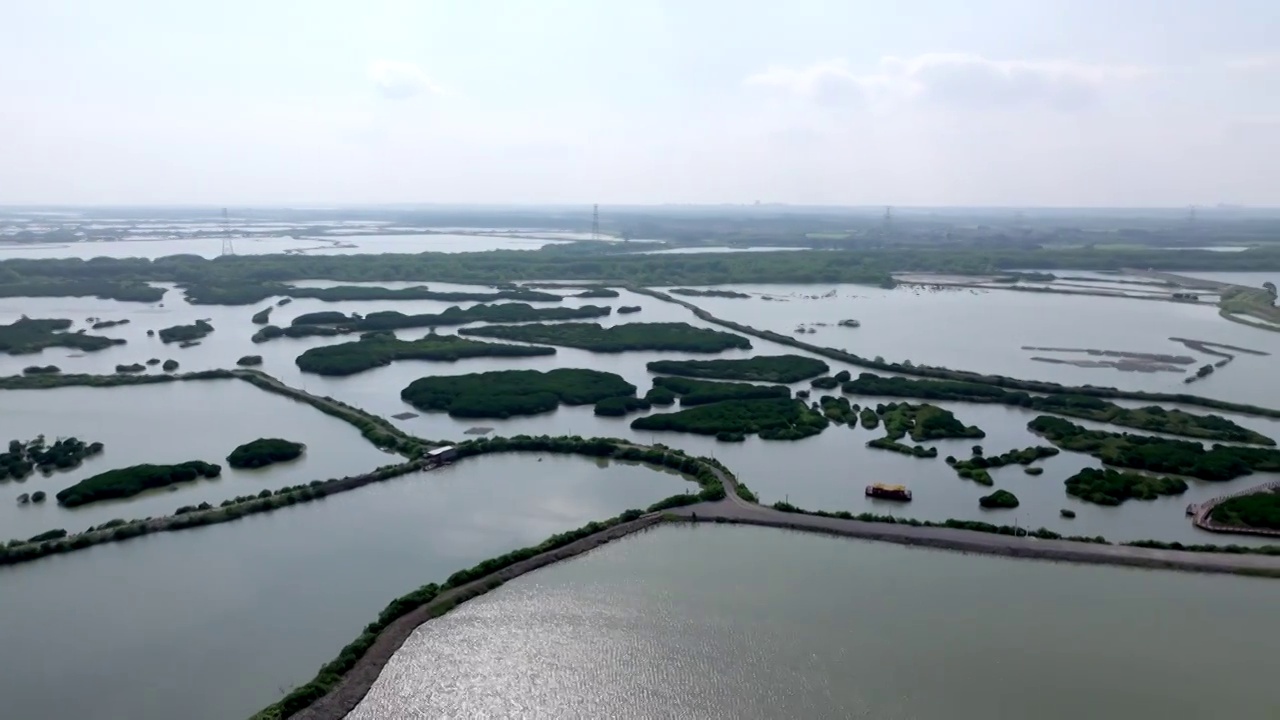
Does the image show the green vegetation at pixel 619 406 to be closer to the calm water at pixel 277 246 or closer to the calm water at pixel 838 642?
the calm water at pixel 838 642

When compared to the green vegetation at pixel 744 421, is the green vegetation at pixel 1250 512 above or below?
above

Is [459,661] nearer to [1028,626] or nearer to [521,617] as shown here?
[521,617]

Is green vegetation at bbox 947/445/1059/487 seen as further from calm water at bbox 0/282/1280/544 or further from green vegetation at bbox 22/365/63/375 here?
green vegetation at bbox 22/365/63/375

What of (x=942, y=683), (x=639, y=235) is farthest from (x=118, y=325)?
(x=639, y=235)

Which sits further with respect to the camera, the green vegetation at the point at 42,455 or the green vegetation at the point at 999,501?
the green vegetation at the point at 42,455

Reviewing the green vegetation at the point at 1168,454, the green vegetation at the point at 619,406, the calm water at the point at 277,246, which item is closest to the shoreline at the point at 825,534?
the green vegetation at the point at 1168,454

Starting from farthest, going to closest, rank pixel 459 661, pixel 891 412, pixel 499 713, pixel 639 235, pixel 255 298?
pixel 639 235 < pixel 255 298 < pixel 891 412 < pixel 459 661 < pixel 499 713
